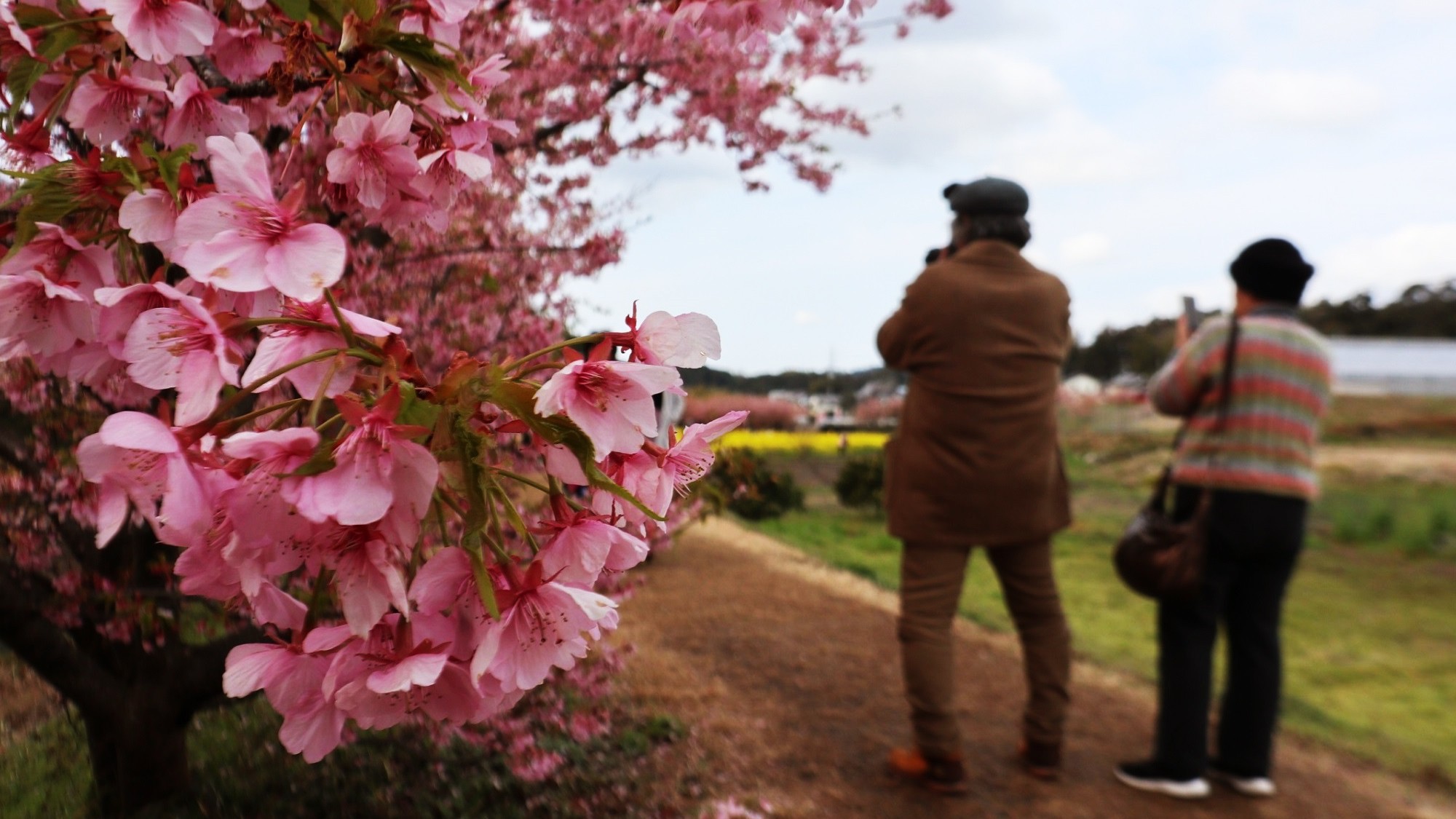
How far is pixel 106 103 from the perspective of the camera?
0.98 meters

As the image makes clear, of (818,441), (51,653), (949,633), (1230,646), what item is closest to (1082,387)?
(818,441)

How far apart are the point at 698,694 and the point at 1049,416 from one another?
1.68m

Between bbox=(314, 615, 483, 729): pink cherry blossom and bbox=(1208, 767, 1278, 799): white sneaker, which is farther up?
bbox=(314, 615, 483, 729): pink cherry blossom

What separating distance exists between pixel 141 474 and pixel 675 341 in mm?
397

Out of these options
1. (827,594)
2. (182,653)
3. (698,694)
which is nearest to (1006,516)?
(698,694)

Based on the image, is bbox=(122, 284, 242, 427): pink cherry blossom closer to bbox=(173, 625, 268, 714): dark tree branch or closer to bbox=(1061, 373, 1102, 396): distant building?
bbox=(173, 625, 268, 714): dark tree branch

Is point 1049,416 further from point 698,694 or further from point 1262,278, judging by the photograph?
point 698,694

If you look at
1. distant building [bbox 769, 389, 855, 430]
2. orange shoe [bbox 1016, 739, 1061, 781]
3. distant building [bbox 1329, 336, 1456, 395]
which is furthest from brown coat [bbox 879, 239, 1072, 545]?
distant building [bbox 1329, 336, 1456, 395]

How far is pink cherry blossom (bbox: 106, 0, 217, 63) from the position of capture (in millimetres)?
829

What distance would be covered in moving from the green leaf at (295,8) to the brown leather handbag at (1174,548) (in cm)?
263

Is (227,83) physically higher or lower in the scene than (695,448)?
higher

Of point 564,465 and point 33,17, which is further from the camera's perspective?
point 33,17

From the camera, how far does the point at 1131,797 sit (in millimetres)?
2854

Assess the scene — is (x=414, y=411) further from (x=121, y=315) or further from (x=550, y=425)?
(x=121, y=315)
